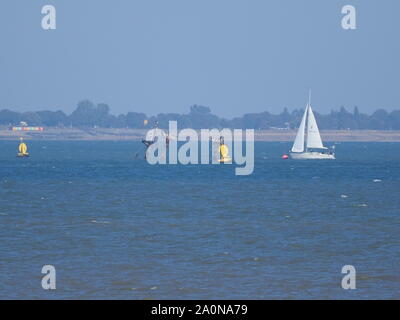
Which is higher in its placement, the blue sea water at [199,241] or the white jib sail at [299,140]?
the white jib sail at [299,140]

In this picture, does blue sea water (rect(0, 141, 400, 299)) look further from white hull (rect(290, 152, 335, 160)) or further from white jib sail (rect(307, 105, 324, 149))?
white hull (rect(290, 152, 335, 160))

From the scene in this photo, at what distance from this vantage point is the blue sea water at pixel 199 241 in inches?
1686

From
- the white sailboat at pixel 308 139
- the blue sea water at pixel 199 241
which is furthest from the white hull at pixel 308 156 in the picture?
the blue sea water at pixel 199 241

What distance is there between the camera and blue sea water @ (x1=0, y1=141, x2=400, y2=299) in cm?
4281

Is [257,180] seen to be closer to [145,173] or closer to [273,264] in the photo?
[145,173]

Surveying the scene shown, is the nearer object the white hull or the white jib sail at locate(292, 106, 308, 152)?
the white jib sail at locate(292, 106, 308, 152)

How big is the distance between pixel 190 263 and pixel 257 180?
78649mm

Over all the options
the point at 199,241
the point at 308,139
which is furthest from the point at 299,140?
the point at 199,241

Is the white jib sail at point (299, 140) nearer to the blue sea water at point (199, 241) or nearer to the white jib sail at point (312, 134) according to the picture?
the white jib sail at point (312, 134)

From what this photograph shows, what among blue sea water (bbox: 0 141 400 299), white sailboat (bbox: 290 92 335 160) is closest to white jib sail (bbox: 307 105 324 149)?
white sailboat (bbox: 290 92 335 160)

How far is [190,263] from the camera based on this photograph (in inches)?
1945

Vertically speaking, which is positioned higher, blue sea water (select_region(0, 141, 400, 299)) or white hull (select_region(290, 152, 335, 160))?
blue sea water (select_region(0, 141, 400, 299))

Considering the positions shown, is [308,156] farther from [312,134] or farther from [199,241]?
[199,241]

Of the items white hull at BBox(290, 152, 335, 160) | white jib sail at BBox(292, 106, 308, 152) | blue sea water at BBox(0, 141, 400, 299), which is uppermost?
white jib sail at BBox(292, 106, 308, 152)
